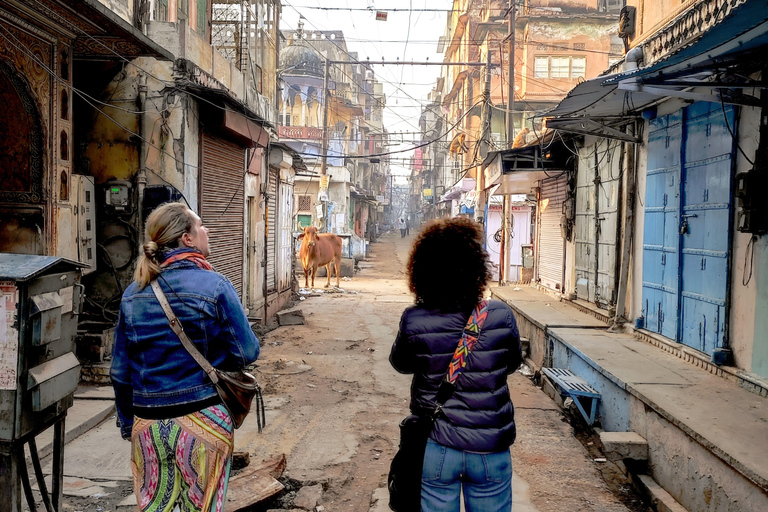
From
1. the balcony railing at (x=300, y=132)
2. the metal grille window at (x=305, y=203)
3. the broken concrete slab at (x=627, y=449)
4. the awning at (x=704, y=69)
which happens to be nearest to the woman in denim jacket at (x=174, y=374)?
the awning at (x=704, y=69)

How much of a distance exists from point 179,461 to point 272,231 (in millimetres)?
11859

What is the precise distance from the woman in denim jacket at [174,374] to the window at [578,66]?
25539 mm

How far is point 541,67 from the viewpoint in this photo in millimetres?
25531

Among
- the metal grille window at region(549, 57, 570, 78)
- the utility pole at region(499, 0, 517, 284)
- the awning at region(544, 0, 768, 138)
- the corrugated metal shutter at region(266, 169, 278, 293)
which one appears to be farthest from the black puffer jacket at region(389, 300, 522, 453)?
the metal grille window at region(549, 57, 570, 78)

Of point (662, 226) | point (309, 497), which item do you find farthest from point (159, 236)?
point (662, 226)

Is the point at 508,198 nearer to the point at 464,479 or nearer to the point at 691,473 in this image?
the point at 691,473

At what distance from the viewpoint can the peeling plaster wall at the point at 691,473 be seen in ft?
12.3

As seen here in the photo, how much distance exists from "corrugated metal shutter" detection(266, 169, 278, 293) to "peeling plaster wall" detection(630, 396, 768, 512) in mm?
9795

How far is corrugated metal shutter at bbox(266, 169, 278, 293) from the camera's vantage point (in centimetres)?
1379

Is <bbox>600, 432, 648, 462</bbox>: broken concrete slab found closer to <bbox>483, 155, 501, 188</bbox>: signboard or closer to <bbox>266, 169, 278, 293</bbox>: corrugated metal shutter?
<bbox>483, 155, 501, 188</bbox>: signboard

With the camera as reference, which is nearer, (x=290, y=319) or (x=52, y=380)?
(x=52, y=380)

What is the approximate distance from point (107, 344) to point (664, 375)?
240 inches

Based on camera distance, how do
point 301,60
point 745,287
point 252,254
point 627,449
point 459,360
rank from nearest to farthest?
point 459,360 < point 627,449 < point 745,287 < point 252,254 < point 301,60

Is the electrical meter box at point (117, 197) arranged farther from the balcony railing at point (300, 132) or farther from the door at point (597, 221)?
the balcony railing at point (300, 132)
